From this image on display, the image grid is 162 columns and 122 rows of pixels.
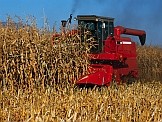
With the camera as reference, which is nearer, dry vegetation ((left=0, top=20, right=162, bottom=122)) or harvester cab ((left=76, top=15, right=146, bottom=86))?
dry vegetation ((left=0, top=20, right=162, bottom=122))

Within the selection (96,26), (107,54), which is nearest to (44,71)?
(107,54)

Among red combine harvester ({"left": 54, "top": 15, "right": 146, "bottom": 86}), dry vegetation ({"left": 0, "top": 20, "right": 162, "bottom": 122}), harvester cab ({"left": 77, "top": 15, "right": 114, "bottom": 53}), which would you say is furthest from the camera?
harvester cab ({"left": 77, "top": 15, "right": 114, "bottom": 53})

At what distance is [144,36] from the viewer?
1384cm

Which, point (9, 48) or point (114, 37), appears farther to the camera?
point (114, 37)

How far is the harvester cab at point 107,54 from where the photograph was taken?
10.2 metres

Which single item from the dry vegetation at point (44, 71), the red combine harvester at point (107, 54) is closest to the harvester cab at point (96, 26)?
the red combine harvester at point (107, 54)

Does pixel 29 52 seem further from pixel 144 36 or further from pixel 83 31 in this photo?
pixel 144 36

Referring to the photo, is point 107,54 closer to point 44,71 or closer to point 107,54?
point 107,54

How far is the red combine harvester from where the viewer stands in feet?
33.3

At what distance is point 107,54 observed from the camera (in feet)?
35.5

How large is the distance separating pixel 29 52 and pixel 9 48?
0.45 m

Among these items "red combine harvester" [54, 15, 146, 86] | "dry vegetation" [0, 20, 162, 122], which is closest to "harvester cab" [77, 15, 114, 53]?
"red combine harvester" [54, 15, 146, 86]

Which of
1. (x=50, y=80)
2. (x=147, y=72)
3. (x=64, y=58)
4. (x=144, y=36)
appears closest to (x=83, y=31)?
(x=64, y=58)

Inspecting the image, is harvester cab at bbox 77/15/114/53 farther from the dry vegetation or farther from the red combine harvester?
the dry vegetation
